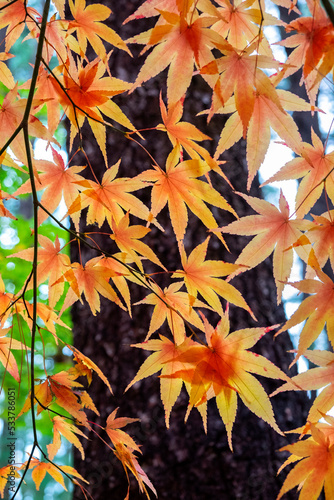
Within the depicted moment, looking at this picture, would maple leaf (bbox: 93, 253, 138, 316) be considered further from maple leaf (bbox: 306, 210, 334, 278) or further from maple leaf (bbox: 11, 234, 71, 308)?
maple leaf (bbox: 306, 210, 334, 278)

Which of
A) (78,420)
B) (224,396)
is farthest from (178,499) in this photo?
(224,396)

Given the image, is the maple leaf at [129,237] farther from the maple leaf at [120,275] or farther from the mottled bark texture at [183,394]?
the mottled bark texture at [183,394]

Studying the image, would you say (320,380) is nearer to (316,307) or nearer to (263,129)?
(316,307)

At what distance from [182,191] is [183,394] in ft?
1.79

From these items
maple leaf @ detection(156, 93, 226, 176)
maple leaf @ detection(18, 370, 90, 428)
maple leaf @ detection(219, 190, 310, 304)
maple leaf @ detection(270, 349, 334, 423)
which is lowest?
maple leaf @ detection(270, 349, 334, 423)

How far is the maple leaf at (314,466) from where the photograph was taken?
0.56 meters

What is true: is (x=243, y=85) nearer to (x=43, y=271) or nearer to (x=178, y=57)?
(x=178, y=57)

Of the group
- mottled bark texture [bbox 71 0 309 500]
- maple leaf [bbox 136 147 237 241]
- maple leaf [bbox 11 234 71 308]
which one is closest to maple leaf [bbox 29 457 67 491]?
mottled bark texture [bbox 71 0 309 500]

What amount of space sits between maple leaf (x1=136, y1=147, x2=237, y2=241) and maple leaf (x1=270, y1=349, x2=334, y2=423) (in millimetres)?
249

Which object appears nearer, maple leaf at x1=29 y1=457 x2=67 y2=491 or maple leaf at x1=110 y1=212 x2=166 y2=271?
maple leaf at x1=110 y1=212 x2=166 y2=271

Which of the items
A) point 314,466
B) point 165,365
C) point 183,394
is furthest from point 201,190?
point 183,394

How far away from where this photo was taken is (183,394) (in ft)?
3.18

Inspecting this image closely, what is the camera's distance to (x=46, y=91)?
0.70 meters

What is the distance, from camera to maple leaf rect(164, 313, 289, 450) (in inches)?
20.6
